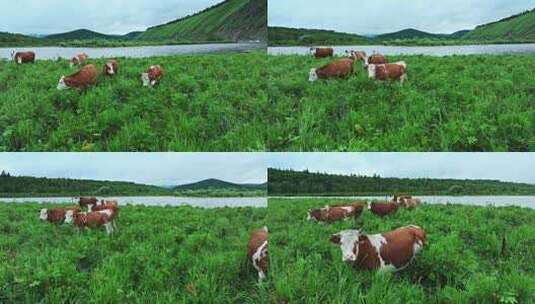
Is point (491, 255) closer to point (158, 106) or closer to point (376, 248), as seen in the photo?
point (376, 248)

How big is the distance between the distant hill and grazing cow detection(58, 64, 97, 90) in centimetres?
99

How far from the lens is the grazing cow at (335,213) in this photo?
14.8ft

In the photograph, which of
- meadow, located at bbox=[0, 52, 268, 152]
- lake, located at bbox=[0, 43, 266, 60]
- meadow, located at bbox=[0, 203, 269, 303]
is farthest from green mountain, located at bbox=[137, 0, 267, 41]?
meadow, located at bbox=[0, 203, 269, 303]

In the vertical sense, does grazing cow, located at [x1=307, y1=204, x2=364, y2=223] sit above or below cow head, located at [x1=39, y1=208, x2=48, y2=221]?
above

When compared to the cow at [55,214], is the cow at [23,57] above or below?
above

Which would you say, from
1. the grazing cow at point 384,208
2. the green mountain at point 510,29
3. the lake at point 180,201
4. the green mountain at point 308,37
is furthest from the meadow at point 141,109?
the green mountain at point 510,29

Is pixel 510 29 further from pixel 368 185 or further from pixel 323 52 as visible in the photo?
pixel 368 185

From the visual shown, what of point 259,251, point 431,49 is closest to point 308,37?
point 431,49

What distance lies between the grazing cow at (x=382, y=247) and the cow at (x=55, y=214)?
1.99 metres

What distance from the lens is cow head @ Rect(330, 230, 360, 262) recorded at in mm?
4262

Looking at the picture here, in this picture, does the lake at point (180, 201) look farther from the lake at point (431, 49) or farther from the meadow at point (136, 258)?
the lake at point (431, 49)

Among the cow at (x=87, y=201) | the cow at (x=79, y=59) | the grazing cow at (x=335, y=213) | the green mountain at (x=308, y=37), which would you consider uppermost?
the green mountain at (x=308, y=37)

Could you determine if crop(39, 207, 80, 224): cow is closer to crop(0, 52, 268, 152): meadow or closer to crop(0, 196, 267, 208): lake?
crop(0, 196, 267, 208): lake

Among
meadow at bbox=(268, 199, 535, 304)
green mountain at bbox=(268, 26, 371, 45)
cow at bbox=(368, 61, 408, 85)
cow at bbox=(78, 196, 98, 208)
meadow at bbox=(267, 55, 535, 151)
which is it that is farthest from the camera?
cow at bbox=(78, 196, 98, 208)
